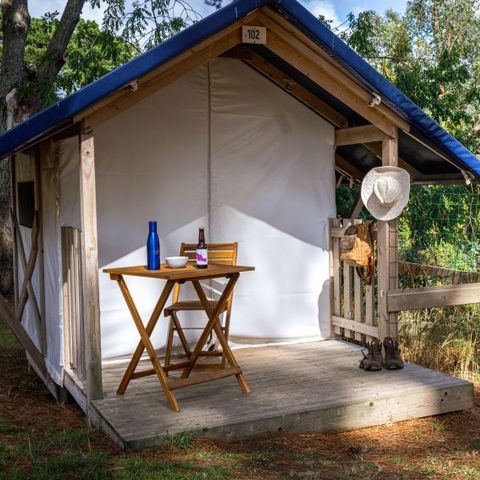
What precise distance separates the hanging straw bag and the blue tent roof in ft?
3.24

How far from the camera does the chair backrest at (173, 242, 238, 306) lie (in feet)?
19.2

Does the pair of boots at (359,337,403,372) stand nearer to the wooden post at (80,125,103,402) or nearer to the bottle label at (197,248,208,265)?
Answer: the bottle label at (197,248,208,265)

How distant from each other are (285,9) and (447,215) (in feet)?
16.2

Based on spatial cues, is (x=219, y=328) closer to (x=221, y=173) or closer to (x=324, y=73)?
(x=221, y=173)

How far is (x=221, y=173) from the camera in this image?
622 cm

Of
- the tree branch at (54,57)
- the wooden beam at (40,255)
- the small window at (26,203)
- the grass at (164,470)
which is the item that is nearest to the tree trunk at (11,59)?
the tree branch at (54,57)

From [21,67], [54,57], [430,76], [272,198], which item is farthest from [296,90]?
[21,67]

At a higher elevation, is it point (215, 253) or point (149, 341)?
point (215, 253)

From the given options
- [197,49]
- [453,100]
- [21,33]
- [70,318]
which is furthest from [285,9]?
[21,33]

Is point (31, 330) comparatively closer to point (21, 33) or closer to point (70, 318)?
point (70, 318)

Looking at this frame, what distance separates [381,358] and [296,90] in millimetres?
2511

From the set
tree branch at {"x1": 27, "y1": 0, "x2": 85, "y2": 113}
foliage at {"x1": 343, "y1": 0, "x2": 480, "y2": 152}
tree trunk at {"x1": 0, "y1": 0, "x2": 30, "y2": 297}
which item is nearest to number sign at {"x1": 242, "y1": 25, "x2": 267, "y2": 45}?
foliage at {"x1": 343, "y1": 0, "x2": 480, "y2": 152}

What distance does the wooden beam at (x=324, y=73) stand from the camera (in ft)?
16.4

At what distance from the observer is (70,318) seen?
5387 mm
